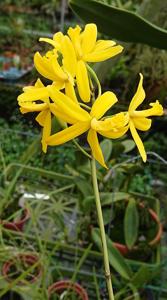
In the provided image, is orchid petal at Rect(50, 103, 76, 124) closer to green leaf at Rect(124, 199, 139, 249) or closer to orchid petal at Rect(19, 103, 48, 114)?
orchid petal at Rect(19, 103, 48, 114)

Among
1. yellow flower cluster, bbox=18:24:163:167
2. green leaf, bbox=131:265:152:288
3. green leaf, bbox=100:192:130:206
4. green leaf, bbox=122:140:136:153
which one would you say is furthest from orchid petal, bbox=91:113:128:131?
green leaf, bbox=122:140:136:153

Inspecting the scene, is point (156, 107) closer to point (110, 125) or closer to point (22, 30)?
point (110, 125)

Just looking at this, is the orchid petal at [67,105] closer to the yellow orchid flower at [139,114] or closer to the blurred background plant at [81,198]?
the yellow orchid flower at [139,114]

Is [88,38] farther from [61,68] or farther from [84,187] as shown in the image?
[84,187]

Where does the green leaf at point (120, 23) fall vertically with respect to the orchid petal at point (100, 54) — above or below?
below

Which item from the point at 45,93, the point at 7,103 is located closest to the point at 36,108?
the point at 45,93

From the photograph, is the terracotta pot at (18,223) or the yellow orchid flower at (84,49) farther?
the terracotta pot at (18,223)

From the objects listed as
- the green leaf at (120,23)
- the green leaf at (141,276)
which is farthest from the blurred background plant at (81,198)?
the green leaf at (120,23)
